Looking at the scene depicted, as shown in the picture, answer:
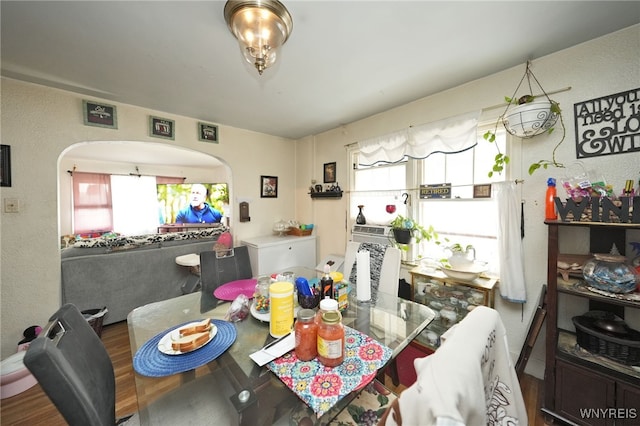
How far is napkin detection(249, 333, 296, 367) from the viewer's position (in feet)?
2.70

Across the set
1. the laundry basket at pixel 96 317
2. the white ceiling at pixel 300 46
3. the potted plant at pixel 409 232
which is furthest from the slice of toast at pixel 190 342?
the laundry basket at pixel 96 317

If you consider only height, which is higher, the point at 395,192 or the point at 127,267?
the point at 395,192

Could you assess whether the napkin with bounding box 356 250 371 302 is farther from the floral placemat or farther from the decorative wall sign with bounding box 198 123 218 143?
the decorative wall sign with bounding box 198 123 218 143

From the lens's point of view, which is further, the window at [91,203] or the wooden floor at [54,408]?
the window at [91,203]

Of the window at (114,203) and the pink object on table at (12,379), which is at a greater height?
the window at (114,203)

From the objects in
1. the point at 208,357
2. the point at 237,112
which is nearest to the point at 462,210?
the point at 208,357

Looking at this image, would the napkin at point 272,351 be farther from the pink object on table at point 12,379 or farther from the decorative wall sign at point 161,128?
the decorative wall sign at point 161,128

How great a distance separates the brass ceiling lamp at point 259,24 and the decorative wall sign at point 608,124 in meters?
1.92

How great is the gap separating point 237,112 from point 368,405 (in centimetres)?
268

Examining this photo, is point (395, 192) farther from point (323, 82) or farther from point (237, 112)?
point (237, 112)

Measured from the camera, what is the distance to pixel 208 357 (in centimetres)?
87

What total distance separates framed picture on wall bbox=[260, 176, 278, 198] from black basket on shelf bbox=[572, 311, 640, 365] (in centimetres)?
317

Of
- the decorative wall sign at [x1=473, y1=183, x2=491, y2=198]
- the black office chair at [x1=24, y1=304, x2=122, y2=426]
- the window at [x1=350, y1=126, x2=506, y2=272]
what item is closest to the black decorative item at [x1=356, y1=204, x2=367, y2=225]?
the window at [x1=350, y1=126, x2=506, y2=272]

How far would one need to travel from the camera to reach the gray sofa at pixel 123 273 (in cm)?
217
